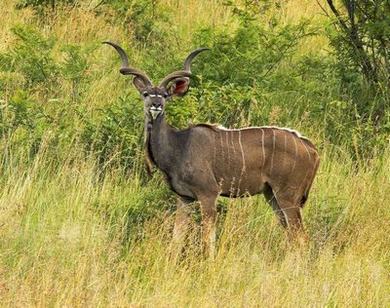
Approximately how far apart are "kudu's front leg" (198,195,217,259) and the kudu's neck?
1.42ft

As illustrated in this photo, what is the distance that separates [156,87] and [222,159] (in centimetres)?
73

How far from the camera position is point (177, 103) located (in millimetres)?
9297

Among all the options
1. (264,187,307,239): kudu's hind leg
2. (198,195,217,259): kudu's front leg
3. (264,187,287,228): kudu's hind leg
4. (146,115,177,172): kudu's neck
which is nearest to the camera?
(198,195,217,259): kudu's front leg

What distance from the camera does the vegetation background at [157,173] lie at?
21.6ft

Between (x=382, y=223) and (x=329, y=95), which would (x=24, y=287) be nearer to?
(x=382, y=223)

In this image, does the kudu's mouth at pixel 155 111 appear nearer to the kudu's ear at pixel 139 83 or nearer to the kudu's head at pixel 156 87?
the kudu's head at pixel 156 87

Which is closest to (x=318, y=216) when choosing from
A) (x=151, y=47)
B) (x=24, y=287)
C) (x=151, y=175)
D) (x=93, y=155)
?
(x=151, y=175)

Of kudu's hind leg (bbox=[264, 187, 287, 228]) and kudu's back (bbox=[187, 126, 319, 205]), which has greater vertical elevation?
kudu's back (bbox=[187, 126, 319, 205])

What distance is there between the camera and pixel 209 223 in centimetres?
756

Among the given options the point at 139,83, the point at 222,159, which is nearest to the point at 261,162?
the point at 222,159

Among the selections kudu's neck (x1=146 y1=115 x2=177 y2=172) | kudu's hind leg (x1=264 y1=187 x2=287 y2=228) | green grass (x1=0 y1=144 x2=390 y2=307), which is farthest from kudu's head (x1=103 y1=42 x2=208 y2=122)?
kudu's hind leg (x1=264 y1=187 x2=287 y2=228)

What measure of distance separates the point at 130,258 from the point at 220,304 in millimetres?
1083

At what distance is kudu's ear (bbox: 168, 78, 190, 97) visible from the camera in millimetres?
8336

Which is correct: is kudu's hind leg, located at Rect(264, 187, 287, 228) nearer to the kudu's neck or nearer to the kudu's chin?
the kudu's neck
